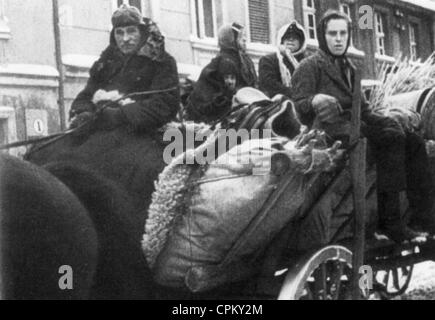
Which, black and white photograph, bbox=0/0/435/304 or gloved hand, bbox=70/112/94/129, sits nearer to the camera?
black and white photograph, bbox=0/0/435/304

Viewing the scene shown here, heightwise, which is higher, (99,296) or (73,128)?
(73,128)

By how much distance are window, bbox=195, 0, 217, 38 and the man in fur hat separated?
0.17 meters

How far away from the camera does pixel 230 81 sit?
3.13 metres

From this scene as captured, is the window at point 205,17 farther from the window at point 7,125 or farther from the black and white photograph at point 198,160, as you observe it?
the window at point 7,125

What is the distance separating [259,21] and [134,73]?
24.9 inches

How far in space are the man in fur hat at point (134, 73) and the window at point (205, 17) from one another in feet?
0.57

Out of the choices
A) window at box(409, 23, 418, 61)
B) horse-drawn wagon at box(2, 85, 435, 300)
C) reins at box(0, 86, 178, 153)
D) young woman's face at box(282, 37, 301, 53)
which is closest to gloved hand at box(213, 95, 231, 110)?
reins at box(0, 86, 178, 153)

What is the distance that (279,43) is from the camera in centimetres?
324

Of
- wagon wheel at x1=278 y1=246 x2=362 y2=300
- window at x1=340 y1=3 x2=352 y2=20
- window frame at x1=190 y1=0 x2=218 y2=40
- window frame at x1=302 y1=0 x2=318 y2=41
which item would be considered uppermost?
window at x1=340 y1=3 x2=352 y2=20

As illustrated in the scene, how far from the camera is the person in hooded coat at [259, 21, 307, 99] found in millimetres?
3221

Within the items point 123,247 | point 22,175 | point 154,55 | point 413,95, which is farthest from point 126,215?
point 413,95

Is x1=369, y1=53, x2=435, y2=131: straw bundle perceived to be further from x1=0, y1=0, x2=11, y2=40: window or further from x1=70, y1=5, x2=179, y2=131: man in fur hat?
x1=0, y1=0, x2=11, y2=40: window

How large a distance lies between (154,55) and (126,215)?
2.37 ft

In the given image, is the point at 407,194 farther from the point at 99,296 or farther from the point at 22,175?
the point at 22,175
